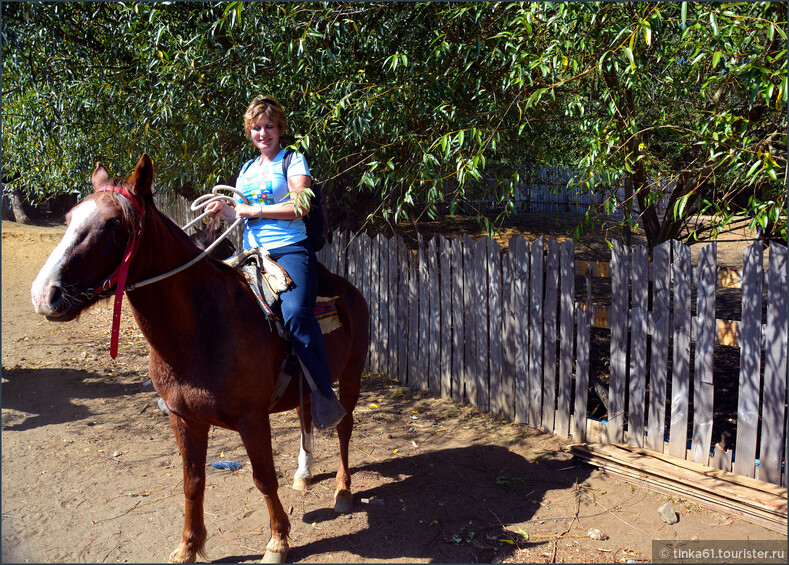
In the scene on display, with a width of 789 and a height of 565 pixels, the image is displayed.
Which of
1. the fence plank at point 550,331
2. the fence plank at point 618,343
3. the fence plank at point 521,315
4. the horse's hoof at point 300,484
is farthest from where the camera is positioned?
the fence plank at point 521,315

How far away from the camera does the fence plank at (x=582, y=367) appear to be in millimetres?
5273

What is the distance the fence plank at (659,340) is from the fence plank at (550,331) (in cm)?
97

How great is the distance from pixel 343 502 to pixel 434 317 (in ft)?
9.98

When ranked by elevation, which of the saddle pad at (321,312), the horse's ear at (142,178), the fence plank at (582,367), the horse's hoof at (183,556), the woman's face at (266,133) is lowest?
the horse's hoof at (183,556)

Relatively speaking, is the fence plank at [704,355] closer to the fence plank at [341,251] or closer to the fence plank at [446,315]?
the fence plank at [446,315]

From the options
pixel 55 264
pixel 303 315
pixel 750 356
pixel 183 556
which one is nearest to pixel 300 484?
pixel 183 556

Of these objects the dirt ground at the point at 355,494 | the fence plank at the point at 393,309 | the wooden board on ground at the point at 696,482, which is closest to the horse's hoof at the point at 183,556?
the dirt ground at the point at 355,494

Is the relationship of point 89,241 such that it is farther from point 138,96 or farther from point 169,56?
point 138,96

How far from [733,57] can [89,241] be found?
14.8 ft

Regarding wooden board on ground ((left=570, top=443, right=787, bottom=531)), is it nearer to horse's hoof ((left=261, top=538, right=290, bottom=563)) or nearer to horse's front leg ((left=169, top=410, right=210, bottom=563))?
horse's hoof ((left=261, top=538, right=290, bottom=563))

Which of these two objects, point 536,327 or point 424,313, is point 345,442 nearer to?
point 536,327

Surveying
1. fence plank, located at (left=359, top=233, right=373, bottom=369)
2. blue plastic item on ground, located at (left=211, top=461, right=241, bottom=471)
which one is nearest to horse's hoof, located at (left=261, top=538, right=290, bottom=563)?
blue plastic item on ground, located at (left=211, top=461, right=241, bottom=471)

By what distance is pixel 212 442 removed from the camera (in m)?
5.64

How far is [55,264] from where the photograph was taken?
259 centimetres
